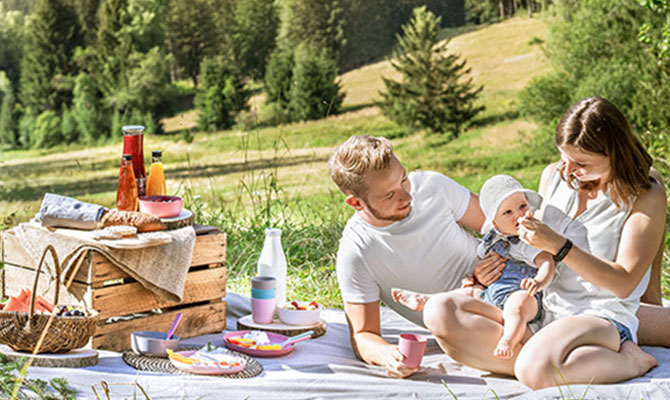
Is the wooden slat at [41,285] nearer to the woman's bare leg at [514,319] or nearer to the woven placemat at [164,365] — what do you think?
the woven placemat at [164,365]

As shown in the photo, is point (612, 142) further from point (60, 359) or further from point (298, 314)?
point (60, 359)

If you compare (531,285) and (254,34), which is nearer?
(531,285)

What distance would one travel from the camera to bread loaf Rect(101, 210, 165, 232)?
2.99m

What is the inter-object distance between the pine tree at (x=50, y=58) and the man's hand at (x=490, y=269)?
9.96 meters


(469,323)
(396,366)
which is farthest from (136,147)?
(469,323)

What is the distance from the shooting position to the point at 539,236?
2334 mm

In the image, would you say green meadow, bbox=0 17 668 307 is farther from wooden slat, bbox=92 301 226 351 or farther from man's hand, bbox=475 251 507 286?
man's hand, bbox=475 251 507 286

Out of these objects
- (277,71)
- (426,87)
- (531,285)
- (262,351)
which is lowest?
(262,351)

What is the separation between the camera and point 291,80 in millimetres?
11484

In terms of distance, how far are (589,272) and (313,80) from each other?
30.6ft

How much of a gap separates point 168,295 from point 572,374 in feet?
4.83

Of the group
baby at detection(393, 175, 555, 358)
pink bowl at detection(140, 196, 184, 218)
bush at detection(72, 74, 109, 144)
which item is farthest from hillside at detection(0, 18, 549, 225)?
baby at detection(393, 175, 555, 358)

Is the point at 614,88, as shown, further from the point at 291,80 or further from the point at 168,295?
the point at 168,295

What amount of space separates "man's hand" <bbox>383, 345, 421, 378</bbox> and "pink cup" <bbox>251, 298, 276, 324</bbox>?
2.21ft
